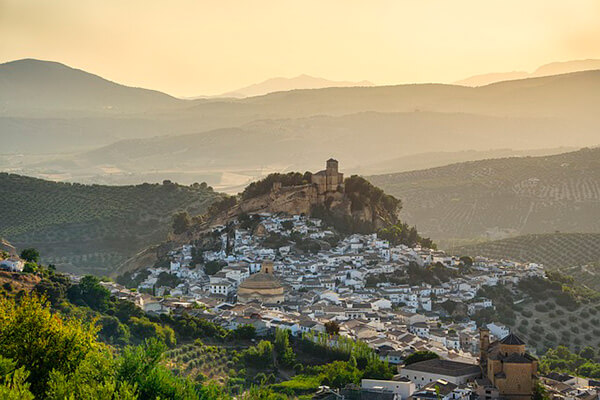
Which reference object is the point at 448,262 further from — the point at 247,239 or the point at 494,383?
the point at 494,383

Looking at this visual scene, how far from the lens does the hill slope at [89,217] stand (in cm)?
6881

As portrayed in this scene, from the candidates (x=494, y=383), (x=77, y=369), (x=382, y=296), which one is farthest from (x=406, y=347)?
(x=77, y=369)

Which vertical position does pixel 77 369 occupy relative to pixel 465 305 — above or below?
above

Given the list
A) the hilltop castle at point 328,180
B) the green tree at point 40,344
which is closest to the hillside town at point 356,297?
the hilltop castle at point 328,180

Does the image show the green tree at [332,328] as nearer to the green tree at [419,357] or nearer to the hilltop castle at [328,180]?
the green tree at [419,357]

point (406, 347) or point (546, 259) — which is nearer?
point (406, 347)

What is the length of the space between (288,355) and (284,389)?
13.6ft

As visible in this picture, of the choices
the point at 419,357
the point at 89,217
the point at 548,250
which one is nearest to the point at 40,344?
the point at 419,357

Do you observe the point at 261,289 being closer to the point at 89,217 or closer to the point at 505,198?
the point at 89,217

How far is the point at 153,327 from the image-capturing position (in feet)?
A: 115

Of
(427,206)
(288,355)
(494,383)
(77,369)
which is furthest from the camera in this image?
(427,206)

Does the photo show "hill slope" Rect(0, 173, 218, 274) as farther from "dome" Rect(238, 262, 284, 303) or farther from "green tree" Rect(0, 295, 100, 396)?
"green tree" Rect(0, 295, 100, 396)

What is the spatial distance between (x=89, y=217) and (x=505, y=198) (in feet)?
148

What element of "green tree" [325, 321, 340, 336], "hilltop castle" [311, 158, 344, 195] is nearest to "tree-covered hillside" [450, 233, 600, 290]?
"hilltop castle" [311, 158, 344, 195]
